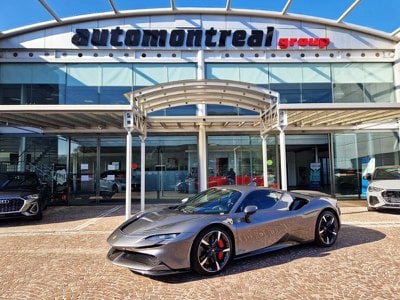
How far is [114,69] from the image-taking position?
554 inches

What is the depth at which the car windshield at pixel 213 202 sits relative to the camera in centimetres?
508

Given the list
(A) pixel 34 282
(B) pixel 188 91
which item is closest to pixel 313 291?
(A) pixel 34 282

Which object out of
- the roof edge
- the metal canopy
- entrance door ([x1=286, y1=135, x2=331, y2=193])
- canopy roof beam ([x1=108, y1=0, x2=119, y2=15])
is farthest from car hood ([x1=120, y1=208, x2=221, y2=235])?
the roof edge

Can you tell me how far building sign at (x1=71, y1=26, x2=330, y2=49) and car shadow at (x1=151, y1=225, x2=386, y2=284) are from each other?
9.93 m

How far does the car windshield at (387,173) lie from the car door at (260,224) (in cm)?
683

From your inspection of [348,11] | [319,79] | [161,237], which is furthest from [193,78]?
[161,237]

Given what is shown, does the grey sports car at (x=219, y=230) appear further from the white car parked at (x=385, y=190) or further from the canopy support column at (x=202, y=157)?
the canopy support column at (x=202, y=157)

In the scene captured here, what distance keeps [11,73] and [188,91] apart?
932 centimetres

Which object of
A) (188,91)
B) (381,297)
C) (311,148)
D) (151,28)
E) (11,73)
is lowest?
(381,297)

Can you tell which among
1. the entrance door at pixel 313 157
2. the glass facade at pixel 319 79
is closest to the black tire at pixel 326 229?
the entrance door at pixel 313 157

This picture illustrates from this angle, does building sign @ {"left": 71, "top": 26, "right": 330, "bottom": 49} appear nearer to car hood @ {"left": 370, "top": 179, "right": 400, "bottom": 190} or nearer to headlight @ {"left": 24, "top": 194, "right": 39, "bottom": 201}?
car hood @ {"left": 370, "top": 179, "right": 400, "bottom": 190}

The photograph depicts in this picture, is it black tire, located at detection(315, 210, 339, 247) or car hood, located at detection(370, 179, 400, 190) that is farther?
car hood, located at detection(370, 179, 400, 190)

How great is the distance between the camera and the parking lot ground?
3834 mm

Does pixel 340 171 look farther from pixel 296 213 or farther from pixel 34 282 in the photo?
pixel 34 282
